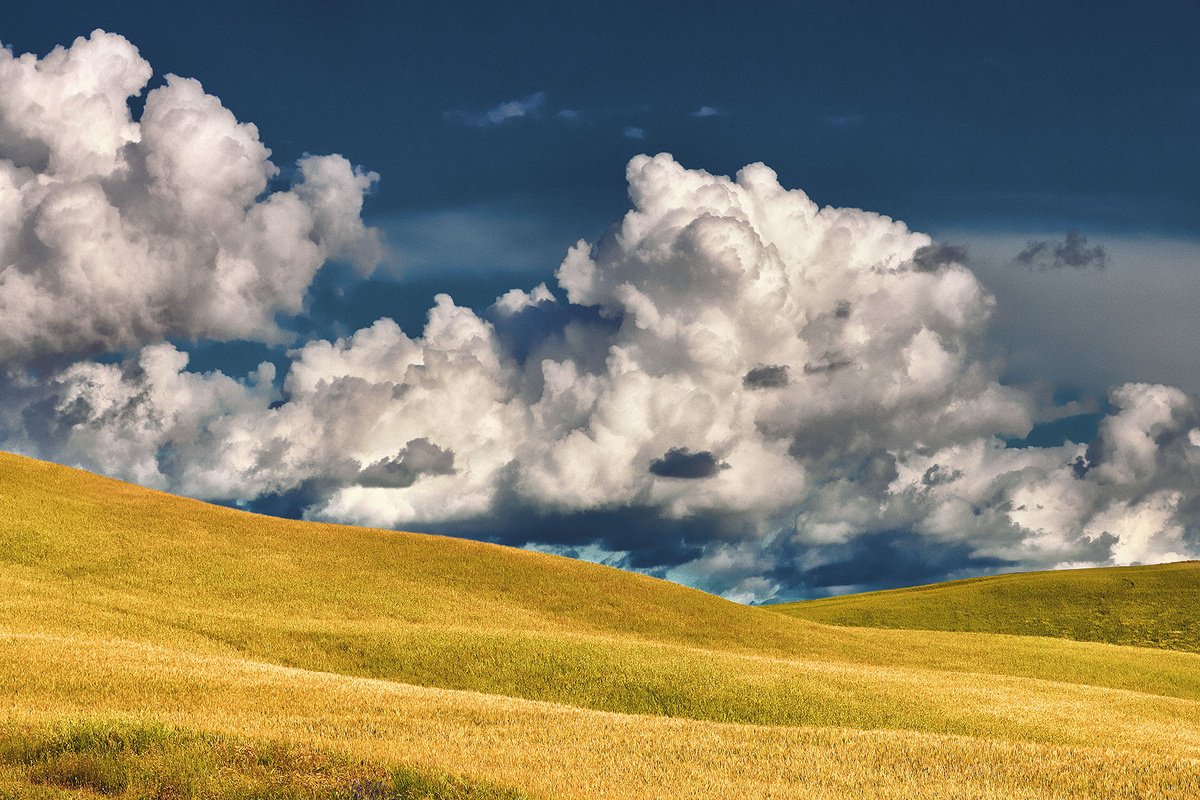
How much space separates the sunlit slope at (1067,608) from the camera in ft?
266

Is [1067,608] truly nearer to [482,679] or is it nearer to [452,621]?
[452,621]

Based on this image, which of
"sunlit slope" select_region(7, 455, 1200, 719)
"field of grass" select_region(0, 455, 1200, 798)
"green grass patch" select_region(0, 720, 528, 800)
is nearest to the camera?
"green grass patch" select_region(0, 720, 528, 800)

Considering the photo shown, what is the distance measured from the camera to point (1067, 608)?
8825 cm

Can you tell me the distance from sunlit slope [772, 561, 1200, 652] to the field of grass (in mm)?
17261

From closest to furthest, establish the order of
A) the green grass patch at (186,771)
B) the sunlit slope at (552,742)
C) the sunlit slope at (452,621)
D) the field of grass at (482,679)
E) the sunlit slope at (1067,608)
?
the green grass patch at (186,771) → the sunlit slope at (552,742) → the field of grass at (482,679) → the sunlit slope at (452,621) → the sunlit slope at (1067,608)

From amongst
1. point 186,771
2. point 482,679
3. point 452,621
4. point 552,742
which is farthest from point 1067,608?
point 186,771

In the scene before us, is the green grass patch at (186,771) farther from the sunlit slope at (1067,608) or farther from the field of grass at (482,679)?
the sunlit slope at (1067,608)

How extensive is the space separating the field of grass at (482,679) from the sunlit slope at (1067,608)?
56.6 ft

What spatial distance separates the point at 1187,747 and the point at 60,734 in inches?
1147

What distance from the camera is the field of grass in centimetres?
1527

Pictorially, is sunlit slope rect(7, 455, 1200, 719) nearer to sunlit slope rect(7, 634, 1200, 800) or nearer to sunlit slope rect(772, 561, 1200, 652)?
sunlit slope rect(7, 634, 1200, 800)

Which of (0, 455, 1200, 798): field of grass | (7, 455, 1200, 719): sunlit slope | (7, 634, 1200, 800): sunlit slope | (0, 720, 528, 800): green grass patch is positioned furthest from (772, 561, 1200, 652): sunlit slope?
(0, 720, 528, 800): green grass patch

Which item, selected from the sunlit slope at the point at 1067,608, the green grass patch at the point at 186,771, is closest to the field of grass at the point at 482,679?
the green grass patch at the point at 186,771

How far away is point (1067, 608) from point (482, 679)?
68.7 m
